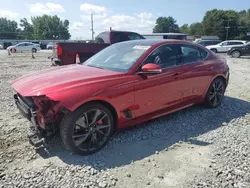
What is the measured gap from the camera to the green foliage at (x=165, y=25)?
105600mm

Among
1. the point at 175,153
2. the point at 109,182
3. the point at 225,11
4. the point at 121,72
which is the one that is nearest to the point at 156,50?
the point at 121,72

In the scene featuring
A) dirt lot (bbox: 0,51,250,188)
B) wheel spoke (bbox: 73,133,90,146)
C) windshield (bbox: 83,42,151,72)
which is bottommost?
dirt lot (bbox: 0,51,250,188)

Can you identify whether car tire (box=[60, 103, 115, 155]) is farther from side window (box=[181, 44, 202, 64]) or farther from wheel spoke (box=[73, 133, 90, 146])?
side window (box=[181, 44, 202, 64])

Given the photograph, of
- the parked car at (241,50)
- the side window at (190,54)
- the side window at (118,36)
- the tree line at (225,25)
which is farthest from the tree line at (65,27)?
the side window at (190,54)

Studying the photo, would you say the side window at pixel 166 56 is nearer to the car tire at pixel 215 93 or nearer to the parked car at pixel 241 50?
the car tire at pixel 215 93

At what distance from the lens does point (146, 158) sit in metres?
3.04

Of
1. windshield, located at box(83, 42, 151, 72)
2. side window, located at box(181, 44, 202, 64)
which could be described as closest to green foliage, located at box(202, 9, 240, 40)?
side window, located at box(181, 44, 202, 64)

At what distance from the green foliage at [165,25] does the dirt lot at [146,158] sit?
4225 inches

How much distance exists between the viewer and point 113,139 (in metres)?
3.53

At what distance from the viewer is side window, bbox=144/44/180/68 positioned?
3.71 metres

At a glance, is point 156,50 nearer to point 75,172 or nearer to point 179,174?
point 179,174

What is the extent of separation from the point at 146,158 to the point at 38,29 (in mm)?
91738

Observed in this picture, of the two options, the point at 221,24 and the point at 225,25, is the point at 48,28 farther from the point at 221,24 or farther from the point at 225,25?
the point at 225,25

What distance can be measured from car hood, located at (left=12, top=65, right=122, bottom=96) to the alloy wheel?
1.57 ft
